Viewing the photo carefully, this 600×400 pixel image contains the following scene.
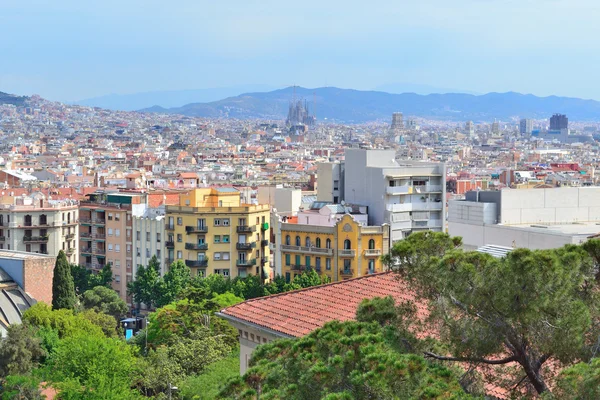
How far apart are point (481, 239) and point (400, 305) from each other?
20.6 meters

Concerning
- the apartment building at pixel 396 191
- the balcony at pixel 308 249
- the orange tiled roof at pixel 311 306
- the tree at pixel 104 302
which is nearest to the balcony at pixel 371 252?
the balcony at pixel 308 249

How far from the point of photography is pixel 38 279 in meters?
37.0

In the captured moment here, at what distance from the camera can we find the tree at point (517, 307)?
10.0m

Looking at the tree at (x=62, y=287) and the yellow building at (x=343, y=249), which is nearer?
the tree at (x=62, y=287)

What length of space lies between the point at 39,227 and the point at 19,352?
1115 inches

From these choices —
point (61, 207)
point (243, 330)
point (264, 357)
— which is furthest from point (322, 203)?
point (264, 357)

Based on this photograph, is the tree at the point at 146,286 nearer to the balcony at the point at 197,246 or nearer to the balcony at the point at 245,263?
the balcony at the point at 197,246

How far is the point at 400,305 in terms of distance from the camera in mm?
11406

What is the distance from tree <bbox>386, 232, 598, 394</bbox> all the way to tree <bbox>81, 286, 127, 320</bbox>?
35.5 meters

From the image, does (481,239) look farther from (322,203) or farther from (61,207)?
(61,207)

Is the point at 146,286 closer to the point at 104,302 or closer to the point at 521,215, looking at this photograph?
the point at 104,302

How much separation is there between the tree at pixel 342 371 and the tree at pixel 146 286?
36.0 meters

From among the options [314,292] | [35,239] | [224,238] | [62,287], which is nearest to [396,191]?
[224,238]

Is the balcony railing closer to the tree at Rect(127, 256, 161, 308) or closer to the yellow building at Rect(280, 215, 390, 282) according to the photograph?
the tree at Rect(127, 256, 161, 308)
